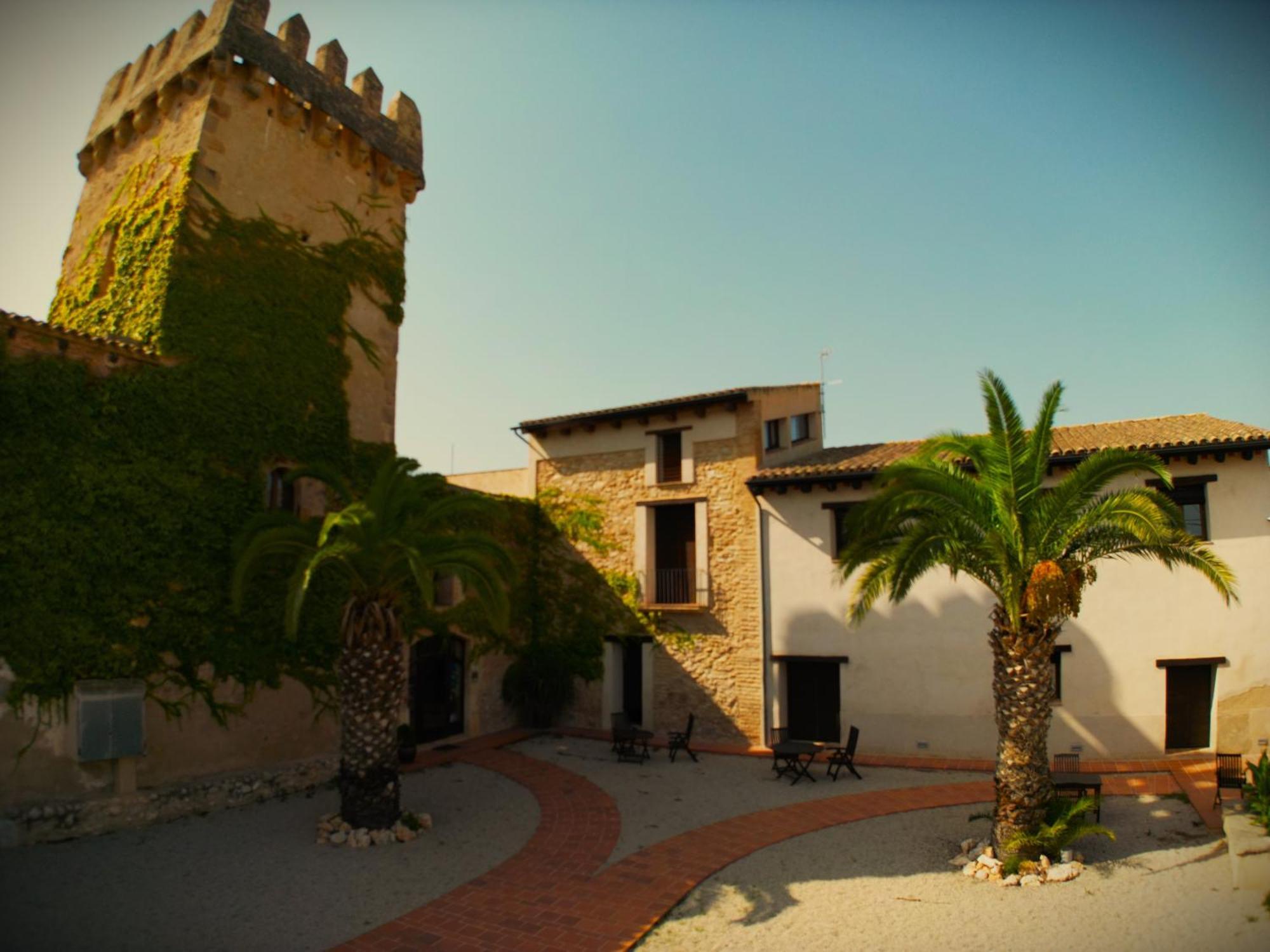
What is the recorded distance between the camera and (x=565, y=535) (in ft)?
67.6

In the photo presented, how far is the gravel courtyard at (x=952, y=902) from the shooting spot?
26.8 ft

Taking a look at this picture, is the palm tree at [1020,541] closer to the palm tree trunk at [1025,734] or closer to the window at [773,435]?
the palm tree trunk at [1025,734]

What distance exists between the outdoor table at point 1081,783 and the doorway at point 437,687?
12621 millimetres

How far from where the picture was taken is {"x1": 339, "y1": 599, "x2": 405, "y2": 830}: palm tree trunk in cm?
1144

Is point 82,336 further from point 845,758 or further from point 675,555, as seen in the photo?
point 845,758

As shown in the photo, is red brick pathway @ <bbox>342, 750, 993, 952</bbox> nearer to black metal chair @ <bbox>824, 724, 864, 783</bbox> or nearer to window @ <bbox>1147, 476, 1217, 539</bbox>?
black metal chair @ <bbox>824, 724, 864, 783</bbox>

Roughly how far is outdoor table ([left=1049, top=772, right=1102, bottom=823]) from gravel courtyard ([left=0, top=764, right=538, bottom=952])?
816 centimetres

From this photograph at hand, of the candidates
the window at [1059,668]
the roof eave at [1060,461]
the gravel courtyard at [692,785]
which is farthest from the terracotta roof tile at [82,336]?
the window at [1059,668]

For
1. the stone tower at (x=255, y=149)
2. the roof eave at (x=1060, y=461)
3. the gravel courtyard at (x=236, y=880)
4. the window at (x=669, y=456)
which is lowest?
the gravel courtyard at (x=236, y=880)

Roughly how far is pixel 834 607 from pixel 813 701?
224 cm

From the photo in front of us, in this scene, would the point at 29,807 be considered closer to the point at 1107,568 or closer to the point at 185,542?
the point at 185,542

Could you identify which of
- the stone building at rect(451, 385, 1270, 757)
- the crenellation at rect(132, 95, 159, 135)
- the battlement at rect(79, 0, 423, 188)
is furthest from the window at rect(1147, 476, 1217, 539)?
the crenellation at rect(132, 95, 159, 135)

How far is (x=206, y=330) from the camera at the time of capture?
13.4 meters

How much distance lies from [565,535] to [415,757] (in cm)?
678
